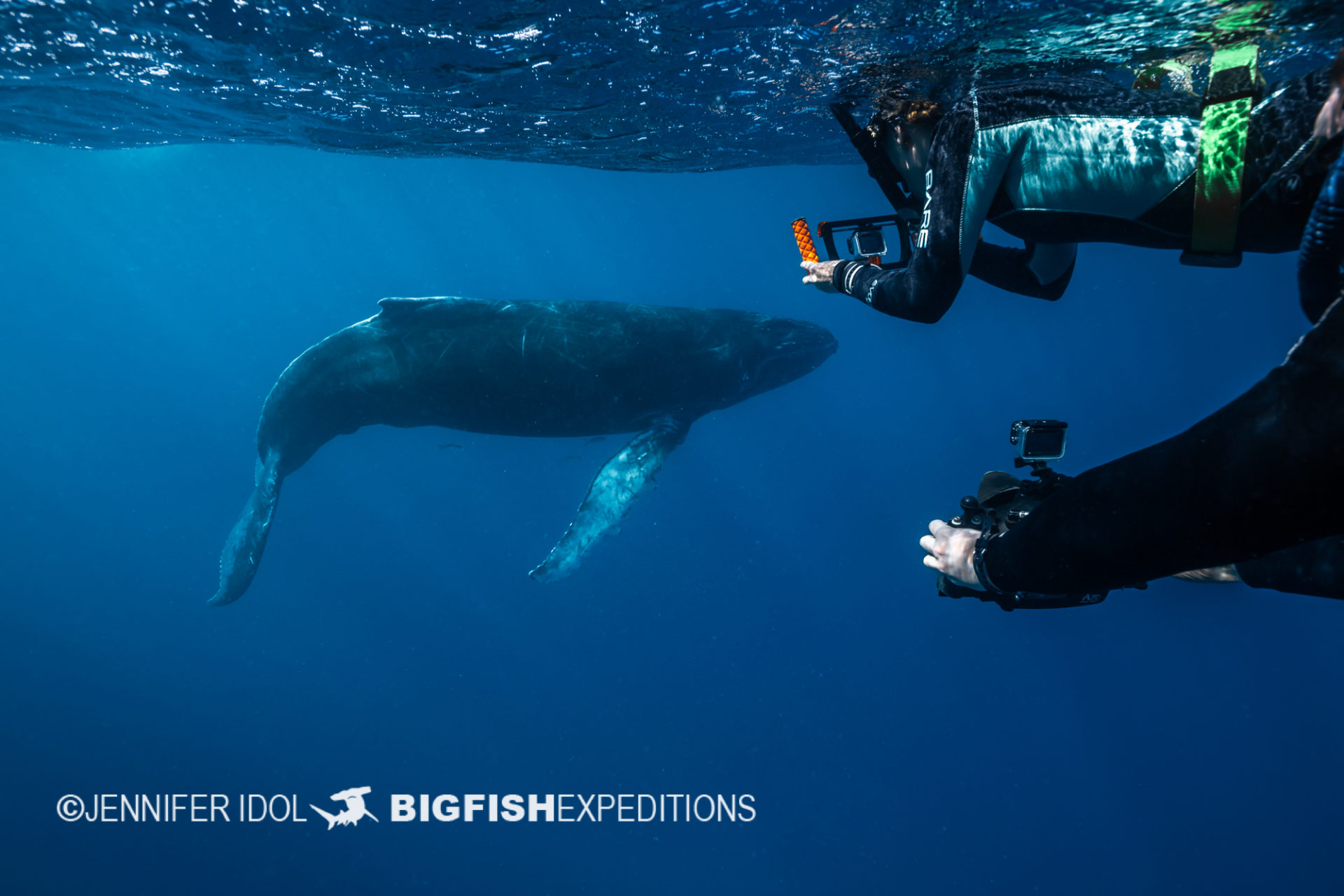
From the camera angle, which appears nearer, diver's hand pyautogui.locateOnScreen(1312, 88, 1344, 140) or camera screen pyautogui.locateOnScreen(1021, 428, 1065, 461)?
diver's hand pyautogui.locateOnScreen(1312, 88, 1344, 140)

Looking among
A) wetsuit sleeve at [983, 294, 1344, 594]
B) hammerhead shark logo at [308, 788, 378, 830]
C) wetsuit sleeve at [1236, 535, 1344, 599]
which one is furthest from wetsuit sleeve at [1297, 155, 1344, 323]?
hammerhead shark logo at [308, 788, 378, 830]

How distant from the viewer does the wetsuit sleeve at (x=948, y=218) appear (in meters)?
3.07

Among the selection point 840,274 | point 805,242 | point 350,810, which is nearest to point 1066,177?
point 840,274

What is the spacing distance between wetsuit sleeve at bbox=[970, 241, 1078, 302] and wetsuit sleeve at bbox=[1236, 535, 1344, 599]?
1922 millimetres

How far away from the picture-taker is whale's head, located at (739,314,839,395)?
12.4 m

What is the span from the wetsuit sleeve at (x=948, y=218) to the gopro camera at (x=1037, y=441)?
2.25ft

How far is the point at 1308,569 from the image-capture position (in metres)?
3.33

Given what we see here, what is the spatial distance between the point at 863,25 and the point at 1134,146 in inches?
232

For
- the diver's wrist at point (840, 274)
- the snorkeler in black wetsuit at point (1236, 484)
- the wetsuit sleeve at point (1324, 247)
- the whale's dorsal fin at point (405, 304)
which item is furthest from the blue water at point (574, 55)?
the snorkeler in black wetsuit at point (1236, 484)

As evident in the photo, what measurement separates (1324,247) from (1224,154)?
105 centimetres

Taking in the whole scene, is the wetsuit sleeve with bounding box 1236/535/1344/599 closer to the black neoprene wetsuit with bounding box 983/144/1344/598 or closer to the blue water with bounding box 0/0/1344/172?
the black neoprene wetsuit with bounding box 983/144/1344/598

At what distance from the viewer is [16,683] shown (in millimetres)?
27609

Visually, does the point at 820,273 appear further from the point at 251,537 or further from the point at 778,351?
the point at 251,537

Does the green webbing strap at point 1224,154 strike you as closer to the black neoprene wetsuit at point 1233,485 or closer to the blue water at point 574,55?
the black neoprene wetsuit at point 1233,485
